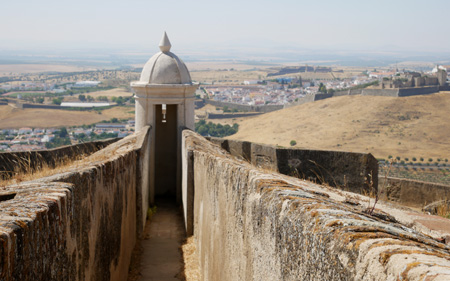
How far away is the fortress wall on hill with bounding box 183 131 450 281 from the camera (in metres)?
1.90

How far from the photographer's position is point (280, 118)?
89688mm

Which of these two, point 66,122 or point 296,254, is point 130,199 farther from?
point 66,122

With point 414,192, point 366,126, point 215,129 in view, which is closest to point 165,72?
point 414,192

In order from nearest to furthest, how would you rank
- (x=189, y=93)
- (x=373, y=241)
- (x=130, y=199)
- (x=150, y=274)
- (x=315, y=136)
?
(x=373, y=241)
(x=150, y=274)
(x=130, y=199)
(x=189, y=93)
(x=315, y=136)

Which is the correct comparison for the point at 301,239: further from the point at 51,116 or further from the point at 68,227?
the point at 51,116

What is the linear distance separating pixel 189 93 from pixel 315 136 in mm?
65869

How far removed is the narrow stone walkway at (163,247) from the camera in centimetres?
728

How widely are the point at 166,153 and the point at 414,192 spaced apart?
5985 mm

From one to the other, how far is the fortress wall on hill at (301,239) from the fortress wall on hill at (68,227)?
3.46 ft

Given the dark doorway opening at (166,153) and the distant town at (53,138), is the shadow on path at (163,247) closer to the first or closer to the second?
the dark doorway opening at (166,153)

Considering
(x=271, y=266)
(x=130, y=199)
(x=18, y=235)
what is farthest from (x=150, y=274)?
(x=18, y=235)

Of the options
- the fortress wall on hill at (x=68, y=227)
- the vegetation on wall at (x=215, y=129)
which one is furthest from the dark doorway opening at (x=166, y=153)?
the vegetation on wall at (x=215, y=129)

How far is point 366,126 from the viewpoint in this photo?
81562 mm

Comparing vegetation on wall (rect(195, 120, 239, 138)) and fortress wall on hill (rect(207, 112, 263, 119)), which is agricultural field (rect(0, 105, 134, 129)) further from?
vegetation on wall (rect(195, 120, 239, 138))
